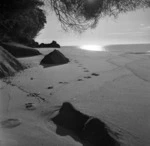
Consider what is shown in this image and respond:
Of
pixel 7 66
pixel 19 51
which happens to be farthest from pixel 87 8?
pixel 19 51

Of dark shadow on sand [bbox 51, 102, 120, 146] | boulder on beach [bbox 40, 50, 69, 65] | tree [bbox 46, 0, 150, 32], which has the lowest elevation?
dark shadow on sand [bbox 51, 102, 120, 146]

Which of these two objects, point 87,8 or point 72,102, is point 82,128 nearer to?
point 72,102

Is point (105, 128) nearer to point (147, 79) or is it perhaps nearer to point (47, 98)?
point (47, 98)

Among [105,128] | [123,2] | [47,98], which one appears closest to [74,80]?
[47,98]

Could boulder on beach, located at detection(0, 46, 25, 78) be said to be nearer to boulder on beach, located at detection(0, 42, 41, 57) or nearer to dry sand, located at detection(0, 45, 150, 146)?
dry sand, located at detection(0, 45, 150, 146)

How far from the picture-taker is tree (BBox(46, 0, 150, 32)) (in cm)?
477

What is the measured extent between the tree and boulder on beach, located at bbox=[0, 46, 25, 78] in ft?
5.82

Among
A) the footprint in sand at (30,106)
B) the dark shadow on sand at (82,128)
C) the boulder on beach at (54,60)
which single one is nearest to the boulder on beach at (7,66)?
the boulder on beach at (54,60)

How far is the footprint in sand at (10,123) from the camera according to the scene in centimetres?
247

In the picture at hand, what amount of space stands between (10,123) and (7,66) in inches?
130

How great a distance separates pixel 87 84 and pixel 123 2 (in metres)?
1.97

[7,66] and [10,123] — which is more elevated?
[7,66]

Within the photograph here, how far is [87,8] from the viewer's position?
4.96m

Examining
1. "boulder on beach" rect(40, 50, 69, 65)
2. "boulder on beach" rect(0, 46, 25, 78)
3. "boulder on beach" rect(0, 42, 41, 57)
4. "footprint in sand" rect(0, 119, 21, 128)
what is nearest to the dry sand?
"footprint in sand" rect(0, 119, 21, 128)
